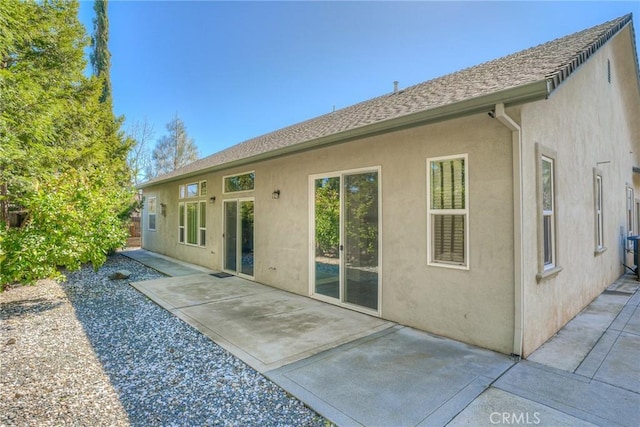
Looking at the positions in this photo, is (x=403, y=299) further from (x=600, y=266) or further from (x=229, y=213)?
(x=229, y=213)

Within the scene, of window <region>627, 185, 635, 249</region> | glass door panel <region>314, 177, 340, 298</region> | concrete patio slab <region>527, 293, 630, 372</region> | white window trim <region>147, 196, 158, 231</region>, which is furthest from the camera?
white window trim <region>147, 196, 158, 231</region>

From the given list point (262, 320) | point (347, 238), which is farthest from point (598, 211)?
point (262, 320)

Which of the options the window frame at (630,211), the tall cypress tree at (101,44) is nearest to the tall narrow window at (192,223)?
the tall cypress tree at (101,44)

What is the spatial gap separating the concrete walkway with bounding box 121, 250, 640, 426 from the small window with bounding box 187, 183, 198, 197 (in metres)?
6.22

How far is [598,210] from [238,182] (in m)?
8.74

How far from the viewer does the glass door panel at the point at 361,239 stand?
5453 millimetres

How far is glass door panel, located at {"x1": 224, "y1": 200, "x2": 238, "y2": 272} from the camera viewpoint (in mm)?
9141

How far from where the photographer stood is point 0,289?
5.75m

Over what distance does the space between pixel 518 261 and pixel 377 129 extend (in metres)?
2.56

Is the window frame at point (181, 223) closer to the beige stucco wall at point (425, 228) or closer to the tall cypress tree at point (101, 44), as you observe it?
the beige stucco wall at point (425, 228)

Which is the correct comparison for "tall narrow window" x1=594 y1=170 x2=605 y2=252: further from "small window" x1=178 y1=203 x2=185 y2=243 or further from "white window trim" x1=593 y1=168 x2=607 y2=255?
"small window" x1=178 y1=203 x2=185 y2=243

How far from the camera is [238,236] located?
8.98 metres

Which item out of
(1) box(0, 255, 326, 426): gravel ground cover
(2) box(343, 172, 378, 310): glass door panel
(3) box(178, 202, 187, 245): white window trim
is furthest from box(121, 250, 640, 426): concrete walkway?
(3) box(178, 202, 187, 245): white window trim

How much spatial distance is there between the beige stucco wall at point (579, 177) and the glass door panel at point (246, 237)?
21.1 feet
